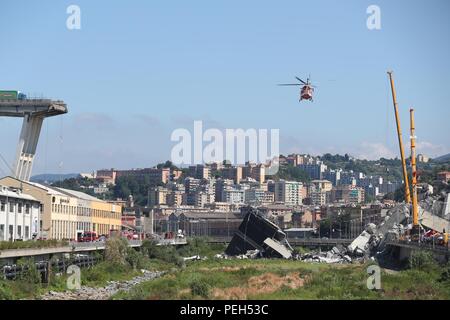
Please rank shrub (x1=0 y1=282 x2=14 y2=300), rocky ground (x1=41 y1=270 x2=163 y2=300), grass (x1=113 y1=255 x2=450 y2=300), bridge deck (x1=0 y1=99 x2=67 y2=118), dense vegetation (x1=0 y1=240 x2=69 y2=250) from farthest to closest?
bridge deck (x1=0 y1=99 x2=67 y2=118) < dense vegetation (x1=0 y1=240 x2=69 y2=250) < rocky ground (x1=41 y1=270 x2=163 y2=300) < grass (x1=113 y1=255 x2=450 y2=300) < shrub (x1=0 y1=282 x2=14 y2=300)

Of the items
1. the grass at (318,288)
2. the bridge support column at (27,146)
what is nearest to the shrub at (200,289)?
the grass at (318,288)

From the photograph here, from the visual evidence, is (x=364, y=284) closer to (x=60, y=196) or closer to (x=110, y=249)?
(x=110, y=249)

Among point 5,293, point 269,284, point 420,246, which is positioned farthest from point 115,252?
point 5,293

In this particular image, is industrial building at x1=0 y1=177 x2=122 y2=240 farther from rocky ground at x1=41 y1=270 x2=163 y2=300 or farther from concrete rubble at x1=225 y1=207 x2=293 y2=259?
rocky ground at x1=41 y1=270 x2=163 y2=300

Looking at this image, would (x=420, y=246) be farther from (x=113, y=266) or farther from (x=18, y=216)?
(x=18, y=216)

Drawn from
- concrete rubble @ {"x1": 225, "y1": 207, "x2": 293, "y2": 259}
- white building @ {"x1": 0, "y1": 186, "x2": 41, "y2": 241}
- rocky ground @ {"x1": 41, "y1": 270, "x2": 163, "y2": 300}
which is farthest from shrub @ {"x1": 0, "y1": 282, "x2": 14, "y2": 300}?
concrete rubble @ {"x1": 225, "y1": 207, "x2": 293, "y2": 259}
